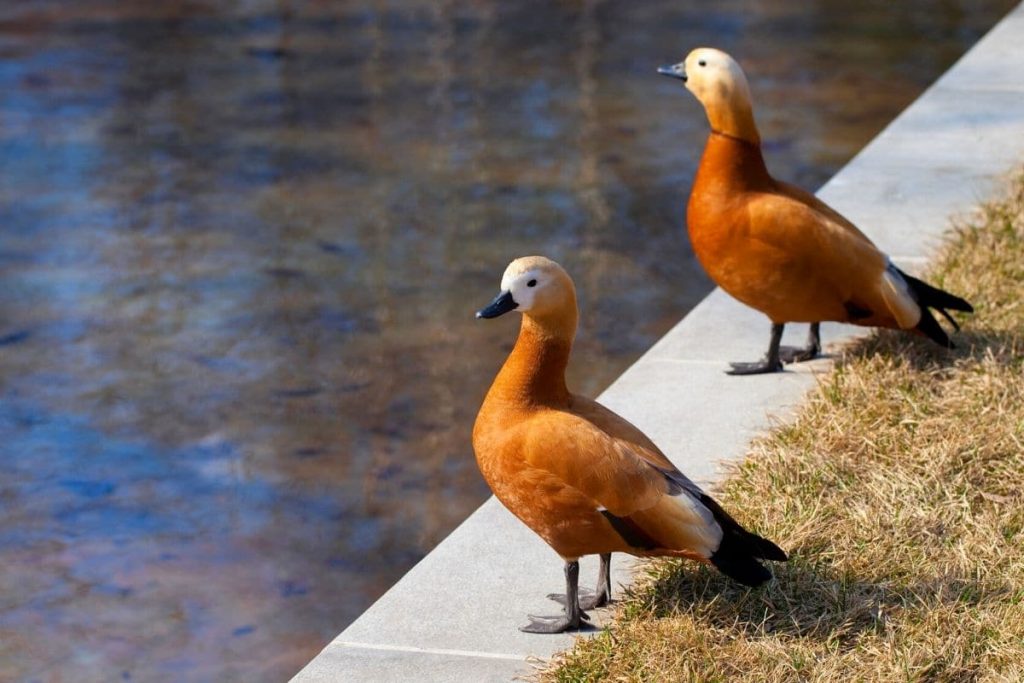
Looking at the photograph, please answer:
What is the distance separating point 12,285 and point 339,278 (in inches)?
59.4

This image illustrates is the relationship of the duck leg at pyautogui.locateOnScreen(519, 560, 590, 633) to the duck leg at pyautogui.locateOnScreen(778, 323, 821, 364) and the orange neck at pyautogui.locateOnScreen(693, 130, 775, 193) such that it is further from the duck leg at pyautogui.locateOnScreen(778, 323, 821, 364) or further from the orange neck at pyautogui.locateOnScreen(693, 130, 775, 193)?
the duck leg at pyautogui.locateOnScreen(778, 323, 821, 364)

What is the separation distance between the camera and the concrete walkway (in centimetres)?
435

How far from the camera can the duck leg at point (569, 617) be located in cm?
431

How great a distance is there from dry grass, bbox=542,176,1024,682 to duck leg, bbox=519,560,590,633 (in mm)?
105

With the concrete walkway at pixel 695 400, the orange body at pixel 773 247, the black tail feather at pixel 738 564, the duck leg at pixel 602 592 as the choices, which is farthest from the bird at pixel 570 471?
the orange body at pixel 773 247

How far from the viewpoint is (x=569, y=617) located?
171 inches

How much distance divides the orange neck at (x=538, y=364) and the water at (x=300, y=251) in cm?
109

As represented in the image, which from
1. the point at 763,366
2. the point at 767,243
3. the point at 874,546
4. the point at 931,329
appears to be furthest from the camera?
the point at 763,366

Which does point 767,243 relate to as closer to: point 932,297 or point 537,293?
point 932,297

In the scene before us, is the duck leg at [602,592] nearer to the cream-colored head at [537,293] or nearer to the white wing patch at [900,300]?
the cream-colored head at [537,293]

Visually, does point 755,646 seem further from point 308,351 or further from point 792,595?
point 308,351

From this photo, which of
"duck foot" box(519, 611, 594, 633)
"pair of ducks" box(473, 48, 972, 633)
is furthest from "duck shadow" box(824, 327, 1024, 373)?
"duck foot" box(519, 611, 594, 633)

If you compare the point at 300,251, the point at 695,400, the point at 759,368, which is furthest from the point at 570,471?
the point at 300,251

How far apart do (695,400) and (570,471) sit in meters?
1.84
